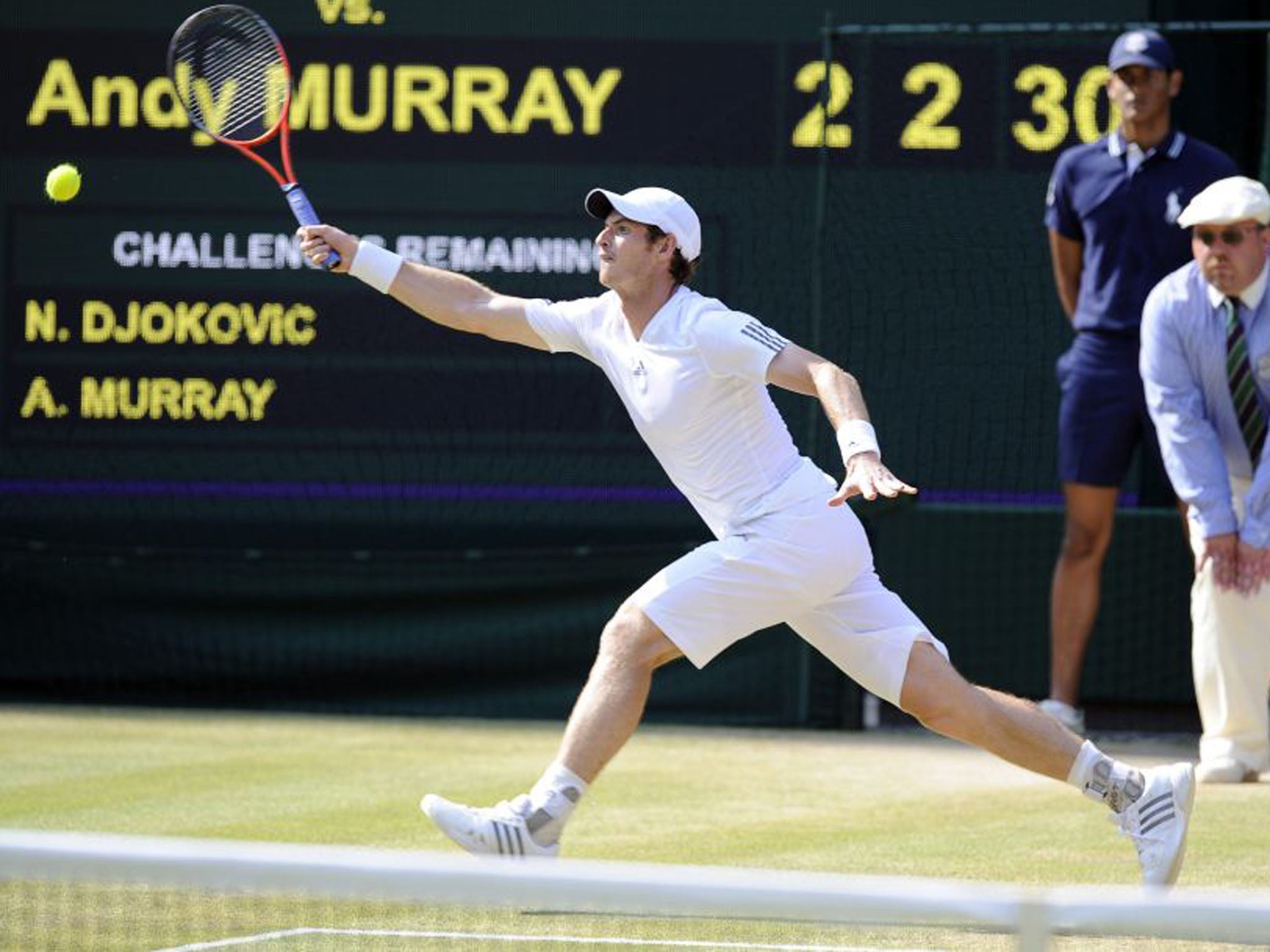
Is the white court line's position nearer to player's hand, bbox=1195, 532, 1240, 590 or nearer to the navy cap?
player's hand, bbox=1195, 532, 1240, 590

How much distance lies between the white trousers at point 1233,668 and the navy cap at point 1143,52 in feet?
5.14

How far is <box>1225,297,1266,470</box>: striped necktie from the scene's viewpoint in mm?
7164

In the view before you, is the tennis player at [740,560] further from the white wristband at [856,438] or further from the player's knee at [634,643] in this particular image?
the white wristband at [856,438]

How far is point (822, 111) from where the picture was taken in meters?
8.89

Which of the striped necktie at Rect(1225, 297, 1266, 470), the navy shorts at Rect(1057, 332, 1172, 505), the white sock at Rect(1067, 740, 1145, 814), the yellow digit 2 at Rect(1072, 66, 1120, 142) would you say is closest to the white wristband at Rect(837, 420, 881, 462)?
the white sock at Rect(1067, 740, 1145, 814)

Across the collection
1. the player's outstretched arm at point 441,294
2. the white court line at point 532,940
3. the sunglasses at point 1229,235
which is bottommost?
the white court line at point 532,940

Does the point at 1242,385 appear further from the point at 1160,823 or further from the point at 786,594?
the point at 786,594

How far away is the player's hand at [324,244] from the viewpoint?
5.48 metres

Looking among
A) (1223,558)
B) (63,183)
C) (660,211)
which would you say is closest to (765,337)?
(660,211)

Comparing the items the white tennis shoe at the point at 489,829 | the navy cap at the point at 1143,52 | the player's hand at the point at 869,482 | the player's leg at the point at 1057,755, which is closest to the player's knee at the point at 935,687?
the player's leg at the point at 1057,755

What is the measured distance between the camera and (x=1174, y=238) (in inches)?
327

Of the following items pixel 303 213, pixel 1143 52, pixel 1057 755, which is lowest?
pixel 1057 755

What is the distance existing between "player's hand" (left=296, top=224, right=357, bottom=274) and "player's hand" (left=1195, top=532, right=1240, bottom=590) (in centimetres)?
290

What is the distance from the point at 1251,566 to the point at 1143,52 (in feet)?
5.98
